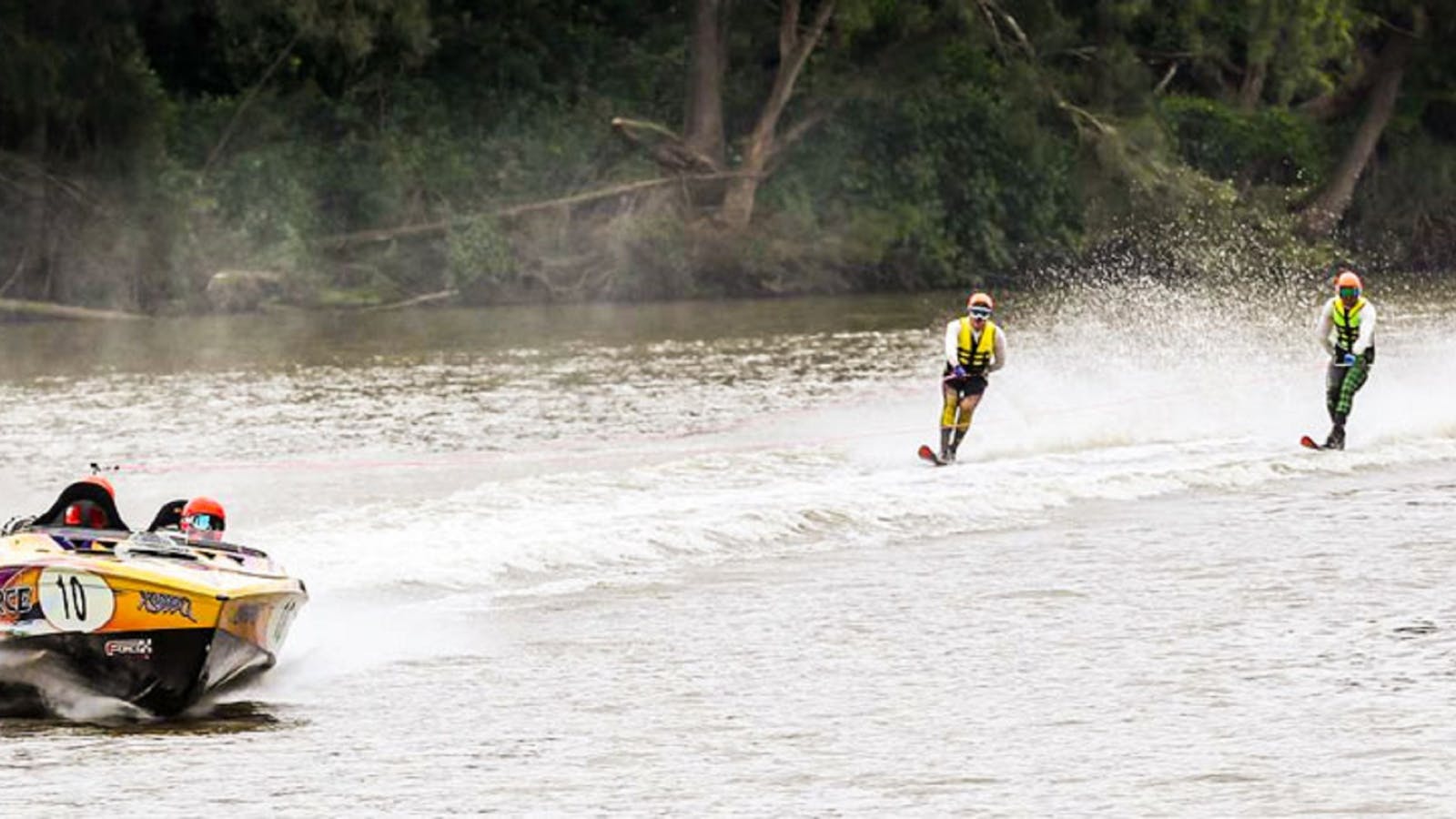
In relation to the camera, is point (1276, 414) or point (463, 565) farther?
point (1276, 414)

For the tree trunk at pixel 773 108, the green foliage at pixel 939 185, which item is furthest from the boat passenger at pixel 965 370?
the green foliage at pixel 939 185

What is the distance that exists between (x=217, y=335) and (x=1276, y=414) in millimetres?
21018

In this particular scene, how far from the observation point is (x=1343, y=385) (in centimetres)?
2670

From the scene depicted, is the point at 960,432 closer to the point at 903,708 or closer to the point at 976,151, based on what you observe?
the point at 903,708

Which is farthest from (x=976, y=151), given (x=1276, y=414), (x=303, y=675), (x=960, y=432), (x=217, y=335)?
(x=303, y=675)

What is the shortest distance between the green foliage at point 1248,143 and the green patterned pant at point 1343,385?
33.2 meters

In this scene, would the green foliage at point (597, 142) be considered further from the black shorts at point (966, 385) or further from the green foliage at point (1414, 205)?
the black shorts at point (966, 385)

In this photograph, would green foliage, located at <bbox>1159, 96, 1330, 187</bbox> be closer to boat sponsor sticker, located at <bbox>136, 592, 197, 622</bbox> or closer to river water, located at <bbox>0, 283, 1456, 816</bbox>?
river water, located at <bbox>0, 283, 1456, 816</bbox>

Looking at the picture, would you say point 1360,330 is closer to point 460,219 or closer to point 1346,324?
point 1346,324

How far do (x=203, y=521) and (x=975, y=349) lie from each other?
1129 centimetres

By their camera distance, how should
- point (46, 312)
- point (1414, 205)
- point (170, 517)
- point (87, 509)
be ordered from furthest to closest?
point (1414, 205) < point (46, 312) < point (170, 517) < point (87, 509)

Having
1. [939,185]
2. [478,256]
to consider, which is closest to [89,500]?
[478,256]

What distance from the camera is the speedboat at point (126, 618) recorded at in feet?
47.7

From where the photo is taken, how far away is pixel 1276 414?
30.6 m
